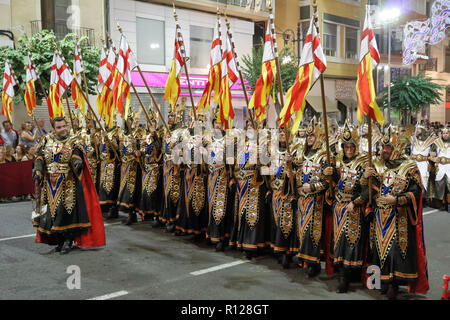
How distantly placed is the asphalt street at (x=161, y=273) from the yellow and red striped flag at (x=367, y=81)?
2.12m

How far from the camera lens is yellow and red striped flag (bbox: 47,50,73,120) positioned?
10.3 meters

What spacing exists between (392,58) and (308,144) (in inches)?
1139

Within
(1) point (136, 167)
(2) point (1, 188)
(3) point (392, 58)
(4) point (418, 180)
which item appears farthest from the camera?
(3) point (392, 58)

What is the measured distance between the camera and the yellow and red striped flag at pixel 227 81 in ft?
25.7

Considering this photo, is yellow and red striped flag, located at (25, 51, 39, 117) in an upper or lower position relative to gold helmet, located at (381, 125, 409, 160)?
upper

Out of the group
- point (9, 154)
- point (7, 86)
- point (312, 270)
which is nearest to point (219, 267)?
point (312, 270)

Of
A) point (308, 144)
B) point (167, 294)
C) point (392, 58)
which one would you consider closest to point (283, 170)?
point (308, 144)

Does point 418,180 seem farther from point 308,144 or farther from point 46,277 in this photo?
point 46,277

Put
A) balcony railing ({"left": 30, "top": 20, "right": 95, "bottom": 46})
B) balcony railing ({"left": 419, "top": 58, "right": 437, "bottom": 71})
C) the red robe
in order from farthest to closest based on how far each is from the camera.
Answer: balcony railing ({"left": 419, "top": 58, "right": 437, "bottom": 71})
balcony railing ({"left": 30, "top": 20, "right": 95, "bottom": 46})
the red robe

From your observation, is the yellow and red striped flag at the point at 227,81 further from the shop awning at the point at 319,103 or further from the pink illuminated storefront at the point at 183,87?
the shop awning at the point at 319,103

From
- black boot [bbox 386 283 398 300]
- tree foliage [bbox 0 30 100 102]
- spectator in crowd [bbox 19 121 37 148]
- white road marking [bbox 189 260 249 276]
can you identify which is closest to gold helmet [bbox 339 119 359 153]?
black boot [bbox 386 283 398 300]

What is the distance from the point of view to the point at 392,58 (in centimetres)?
3322

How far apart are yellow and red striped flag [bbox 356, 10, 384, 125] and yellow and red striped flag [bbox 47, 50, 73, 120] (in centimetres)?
647

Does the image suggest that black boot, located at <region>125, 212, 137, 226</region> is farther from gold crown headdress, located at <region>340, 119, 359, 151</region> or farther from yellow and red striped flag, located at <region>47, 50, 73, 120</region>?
gold crown headdress, located at <region>340, 119, 359, 151</region>
